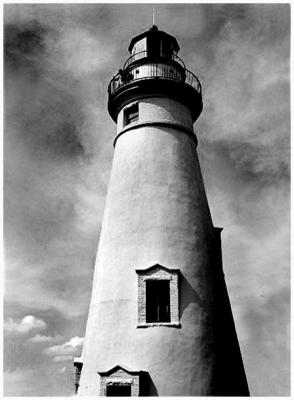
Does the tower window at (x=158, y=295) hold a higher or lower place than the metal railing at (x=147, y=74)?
lower

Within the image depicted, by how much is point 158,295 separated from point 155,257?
4.04ft

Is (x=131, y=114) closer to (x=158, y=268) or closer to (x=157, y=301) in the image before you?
(x=158, y=268)

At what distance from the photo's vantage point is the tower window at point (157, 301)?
13555 mm

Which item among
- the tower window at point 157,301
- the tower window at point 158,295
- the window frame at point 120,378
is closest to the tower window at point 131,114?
the tower window at point 158,295

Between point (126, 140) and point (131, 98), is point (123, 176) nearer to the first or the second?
point (126, 140)

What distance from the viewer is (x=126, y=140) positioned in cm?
1678

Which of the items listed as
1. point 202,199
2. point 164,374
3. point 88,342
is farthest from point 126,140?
point 164,374

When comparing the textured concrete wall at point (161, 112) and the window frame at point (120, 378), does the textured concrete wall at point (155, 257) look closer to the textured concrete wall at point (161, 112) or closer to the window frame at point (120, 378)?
the textured concrete wall at point (161, 112)

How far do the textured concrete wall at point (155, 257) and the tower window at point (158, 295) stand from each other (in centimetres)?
22

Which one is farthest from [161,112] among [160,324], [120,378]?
[120,378]

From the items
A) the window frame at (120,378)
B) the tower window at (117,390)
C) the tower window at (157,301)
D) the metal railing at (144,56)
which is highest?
the metal railing at (144,56)

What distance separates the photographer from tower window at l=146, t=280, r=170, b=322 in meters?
13.6

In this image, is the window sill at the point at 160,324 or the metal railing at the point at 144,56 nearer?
the window sill at the point at 160,324

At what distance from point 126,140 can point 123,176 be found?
162cm
